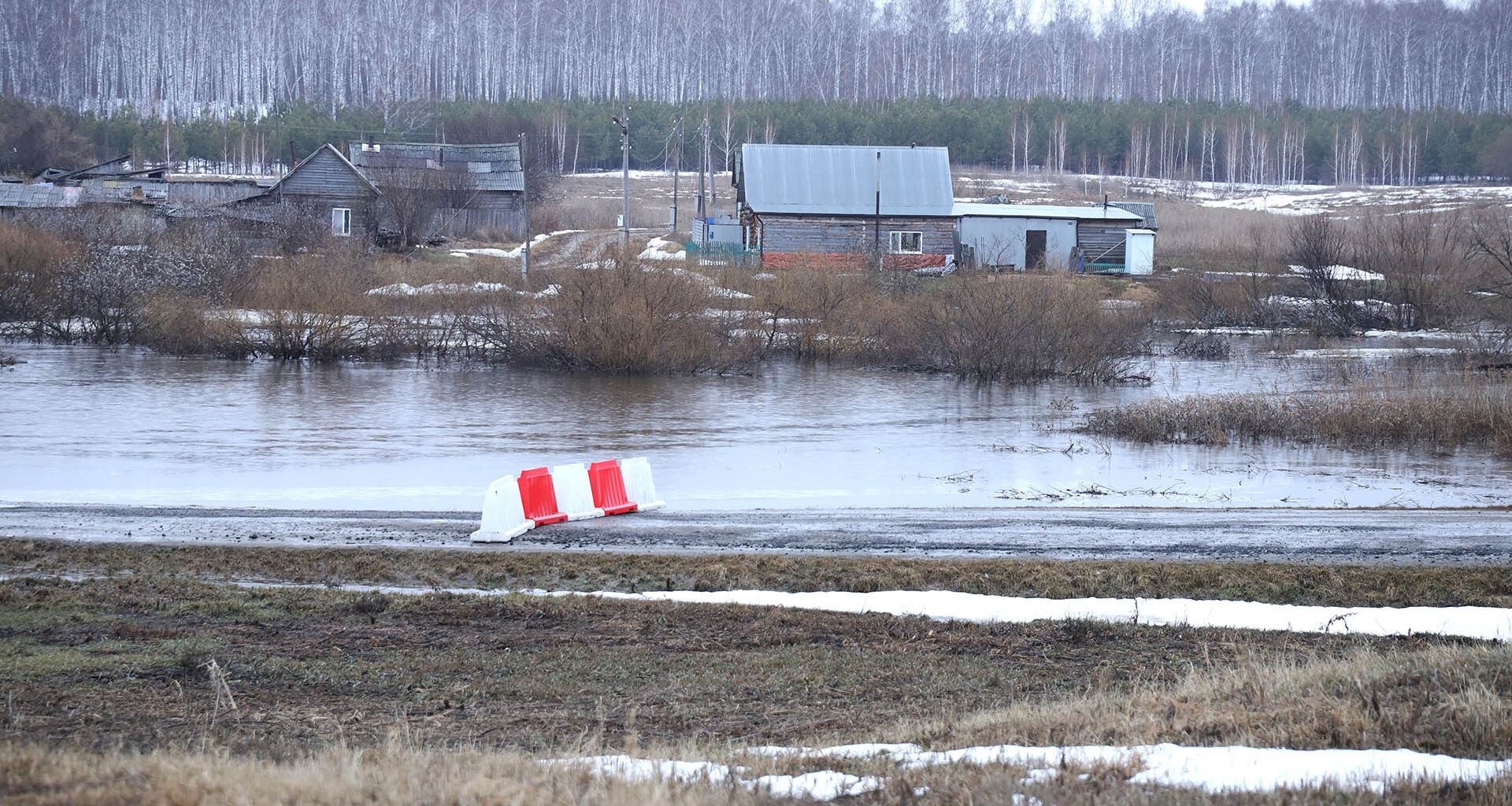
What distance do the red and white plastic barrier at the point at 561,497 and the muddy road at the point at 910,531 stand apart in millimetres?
224

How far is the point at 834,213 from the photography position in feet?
186

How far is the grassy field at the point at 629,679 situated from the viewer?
4973mm

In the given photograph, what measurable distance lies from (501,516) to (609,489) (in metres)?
1.97

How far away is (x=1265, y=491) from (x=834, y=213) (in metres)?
40.5

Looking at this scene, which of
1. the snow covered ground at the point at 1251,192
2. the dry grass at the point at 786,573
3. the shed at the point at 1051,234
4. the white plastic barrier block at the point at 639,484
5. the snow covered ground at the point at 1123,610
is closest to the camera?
the snow covered ground at the point at 1123,610

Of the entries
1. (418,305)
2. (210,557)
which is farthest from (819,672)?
(418,305)

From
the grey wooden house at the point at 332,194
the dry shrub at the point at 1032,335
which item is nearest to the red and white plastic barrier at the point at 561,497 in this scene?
the dry shrub at the point at 1032,335

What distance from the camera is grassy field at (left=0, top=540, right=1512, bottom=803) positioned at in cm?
497

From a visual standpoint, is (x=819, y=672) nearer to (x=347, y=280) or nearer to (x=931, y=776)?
(x=931, y=776)

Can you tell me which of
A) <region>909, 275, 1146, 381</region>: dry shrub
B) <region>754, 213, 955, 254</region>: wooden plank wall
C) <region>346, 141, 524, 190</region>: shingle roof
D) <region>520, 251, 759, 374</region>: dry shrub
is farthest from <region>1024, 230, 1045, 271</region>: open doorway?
<region>346, 141, 524, 190</region>: shingle roof

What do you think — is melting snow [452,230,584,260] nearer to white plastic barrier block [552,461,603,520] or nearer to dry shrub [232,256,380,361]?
dry shrub [232,256,380,361]

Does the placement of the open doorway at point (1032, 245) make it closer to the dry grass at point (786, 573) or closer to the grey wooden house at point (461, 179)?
the grey wooden house at point (461, 179)

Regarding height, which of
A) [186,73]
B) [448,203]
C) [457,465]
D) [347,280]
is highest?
[186,73]

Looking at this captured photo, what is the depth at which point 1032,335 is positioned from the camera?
33.8 metres
